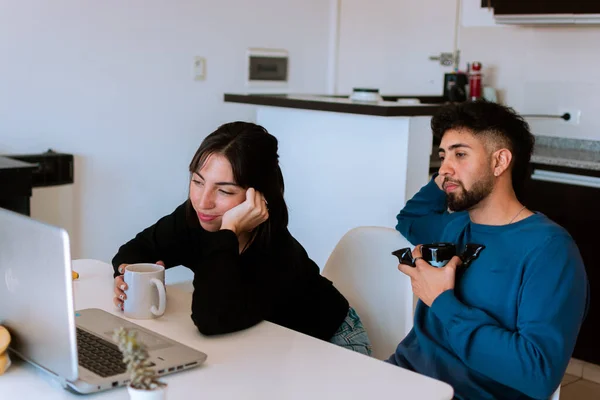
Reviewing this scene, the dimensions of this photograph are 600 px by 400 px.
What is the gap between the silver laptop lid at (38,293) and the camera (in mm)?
1116

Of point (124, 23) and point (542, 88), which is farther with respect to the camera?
point (542, 88)

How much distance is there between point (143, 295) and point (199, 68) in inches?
102

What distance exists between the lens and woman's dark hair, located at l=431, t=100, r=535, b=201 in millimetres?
1707

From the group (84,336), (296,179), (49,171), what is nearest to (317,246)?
(296,179)

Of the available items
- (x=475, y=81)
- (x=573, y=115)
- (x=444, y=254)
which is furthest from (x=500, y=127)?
(x=475, y=81)

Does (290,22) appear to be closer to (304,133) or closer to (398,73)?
(398,73)

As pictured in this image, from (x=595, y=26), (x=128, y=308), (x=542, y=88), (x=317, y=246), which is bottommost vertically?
(x=317, y=246)

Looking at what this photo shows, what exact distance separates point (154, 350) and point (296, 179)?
2.05 meters

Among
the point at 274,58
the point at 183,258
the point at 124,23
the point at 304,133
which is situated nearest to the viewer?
the point at 183,258

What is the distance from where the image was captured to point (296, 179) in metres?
3.34

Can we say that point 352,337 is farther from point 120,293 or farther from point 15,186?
point 15,186

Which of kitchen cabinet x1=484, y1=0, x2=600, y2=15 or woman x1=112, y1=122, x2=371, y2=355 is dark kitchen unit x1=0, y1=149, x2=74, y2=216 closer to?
woman x1=112, y1=122, x2=371, y2=355

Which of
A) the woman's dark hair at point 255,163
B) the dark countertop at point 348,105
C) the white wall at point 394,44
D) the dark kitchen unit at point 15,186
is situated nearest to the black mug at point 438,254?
the woman's dark hair at point 255,163

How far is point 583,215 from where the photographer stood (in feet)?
10.8
